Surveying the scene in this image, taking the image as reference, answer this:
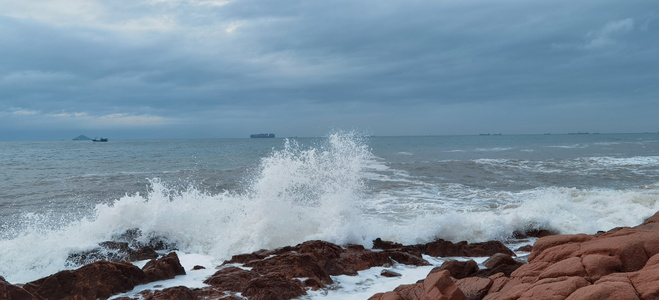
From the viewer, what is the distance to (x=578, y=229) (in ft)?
37.2

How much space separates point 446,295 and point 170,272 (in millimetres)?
4503

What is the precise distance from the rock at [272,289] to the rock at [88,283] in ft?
6.03

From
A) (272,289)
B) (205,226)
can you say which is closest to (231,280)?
(272,289)

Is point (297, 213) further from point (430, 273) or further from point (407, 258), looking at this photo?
point (430, 273)

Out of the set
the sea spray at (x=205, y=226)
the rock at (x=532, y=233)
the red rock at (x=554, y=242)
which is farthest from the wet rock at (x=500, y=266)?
the rock at (x=532, y=233)

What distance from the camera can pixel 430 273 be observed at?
237 inches

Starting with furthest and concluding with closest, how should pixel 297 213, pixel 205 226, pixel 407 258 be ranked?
Answer: pixel 297 213 < pixel 205 226 < pixel 407 258

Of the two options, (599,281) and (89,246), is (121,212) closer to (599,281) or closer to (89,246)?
(89,246)

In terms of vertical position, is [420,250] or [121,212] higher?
[121,212]

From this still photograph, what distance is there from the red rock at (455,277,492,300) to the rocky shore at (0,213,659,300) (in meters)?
0.01

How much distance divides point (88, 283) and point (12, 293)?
107 centimetres

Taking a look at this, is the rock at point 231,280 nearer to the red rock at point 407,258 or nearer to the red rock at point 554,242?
the red rock at point 407,258

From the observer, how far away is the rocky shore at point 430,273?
455 cm

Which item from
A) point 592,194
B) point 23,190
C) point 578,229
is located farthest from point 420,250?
→ point 23,190
